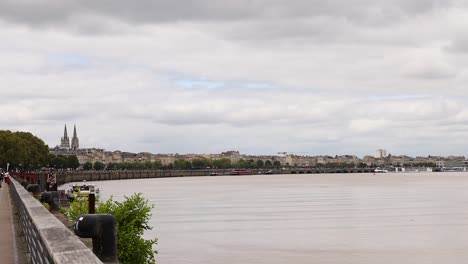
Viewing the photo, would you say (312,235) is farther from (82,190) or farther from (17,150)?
(17,150)

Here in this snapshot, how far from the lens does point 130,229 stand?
18.2 metres

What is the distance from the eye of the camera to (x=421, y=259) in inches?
1634

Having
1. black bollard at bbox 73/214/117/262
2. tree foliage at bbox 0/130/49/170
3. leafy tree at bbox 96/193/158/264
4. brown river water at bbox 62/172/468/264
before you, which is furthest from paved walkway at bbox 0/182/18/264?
tree foliage at bbox 0/130/49/170

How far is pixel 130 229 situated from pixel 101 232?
24.8 ft

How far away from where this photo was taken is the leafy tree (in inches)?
691

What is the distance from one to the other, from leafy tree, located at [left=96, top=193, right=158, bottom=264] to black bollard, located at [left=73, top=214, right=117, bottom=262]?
6532 millimetres

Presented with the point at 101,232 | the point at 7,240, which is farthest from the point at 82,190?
the point at 101,232

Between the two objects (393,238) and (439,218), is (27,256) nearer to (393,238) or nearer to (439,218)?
(393,238)

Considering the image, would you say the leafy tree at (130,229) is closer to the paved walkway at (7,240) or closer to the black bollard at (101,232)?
the paved walkway at (7,240)

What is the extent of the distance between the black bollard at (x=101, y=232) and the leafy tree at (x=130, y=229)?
6.53 metres

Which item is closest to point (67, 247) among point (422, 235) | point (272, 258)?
point (272, 258)

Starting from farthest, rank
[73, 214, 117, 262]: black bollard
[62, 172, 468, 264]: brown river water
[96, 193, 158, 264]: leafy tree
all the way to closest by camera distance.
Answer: [62, 172, 468, 264]: brown river water
[96, 193, 158, 264]: leafy tree
[73, 214, 117, 262]: black bollard

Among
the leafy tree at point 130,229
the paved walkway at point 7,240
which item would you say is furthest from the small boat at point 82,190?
the leafy tree at point 130,229

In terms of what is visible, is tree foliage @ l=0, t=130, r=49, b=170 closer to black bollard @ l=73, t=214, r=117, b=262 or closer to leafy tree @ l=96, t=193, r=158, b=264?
leafy tree @ l=96, t=193, r=158, b=264
